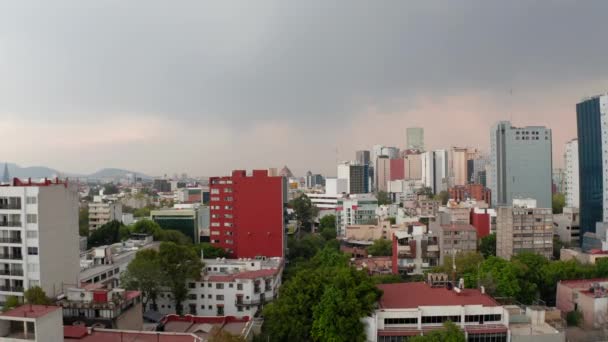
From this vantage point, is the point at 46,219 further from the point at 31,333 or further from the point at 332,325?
the point at 332,325

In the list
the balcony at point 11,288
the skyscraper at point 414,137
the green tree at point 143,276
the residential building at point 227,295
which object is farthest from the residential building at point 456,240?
the skyscraper at point 414,137

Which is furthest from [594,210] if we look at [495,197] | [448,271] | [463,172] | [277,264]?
[463,172]

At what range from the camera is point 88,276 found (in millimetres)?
21188

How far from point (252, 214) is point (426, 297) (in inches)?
670

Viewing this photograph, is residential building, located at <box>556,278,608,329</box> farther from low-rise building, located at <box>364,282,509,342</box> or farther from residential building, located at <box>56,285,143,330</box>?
residential building, located at <box>56,285,143,330</box>

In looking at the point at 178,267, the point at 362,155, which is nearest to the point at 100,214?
the point at 178,267

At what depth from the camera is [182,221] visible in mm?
39844

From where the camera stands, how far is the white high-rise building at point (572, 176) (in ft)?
166

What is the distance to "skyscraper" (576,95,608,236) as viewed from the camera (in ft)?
130

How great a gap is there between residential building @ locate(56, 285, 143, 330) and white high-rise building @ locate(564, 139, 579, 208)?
49748mm

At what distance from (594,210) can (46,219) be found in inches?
1667

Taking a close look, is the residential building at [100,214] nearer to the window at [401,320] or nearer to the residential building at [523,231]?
the residential building at [523,231]

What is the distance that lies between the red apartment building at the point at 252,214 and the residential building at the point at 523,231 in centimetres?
1488

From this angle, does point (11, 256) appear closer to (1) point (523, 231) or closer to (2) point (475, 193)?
(1) point (523, 231)
